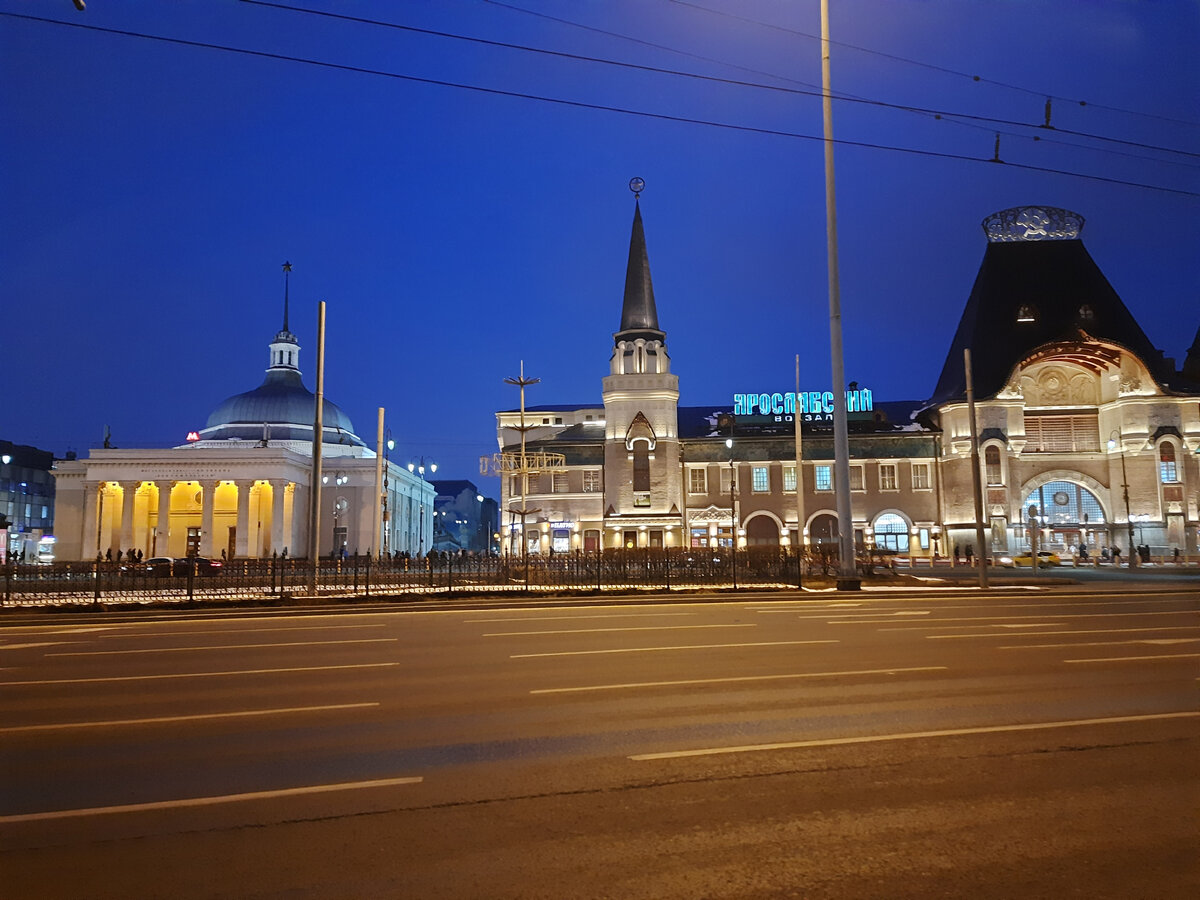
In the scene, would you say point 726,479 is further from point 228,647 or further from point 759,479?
point 228,647

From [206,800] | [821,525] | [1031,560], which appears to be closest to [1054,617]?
[206,800]

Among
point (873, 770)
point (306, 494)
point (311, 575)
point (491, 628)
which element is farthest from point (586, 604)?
point (306, 494)

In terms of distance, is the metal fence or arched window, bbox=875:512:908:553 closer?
the metal fence

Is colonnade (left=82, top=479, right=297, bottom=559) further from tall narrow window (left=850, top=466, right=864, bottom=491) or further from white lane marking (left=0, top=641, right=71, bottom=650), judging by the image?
white lane marking (left=0, top=641, right=71, bottom=650)

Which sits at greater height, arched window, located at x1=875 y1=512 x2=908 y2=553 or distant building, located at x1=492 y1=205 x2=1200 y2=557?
distant building, located at x1=492 y1=205 x2=1200 y2=557

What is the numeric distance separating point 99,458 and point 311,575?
62.8 meters

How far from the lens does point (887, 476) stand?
231 feet

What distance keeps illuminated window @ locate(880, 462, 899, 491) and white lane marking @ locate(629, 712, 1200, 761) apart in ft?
208

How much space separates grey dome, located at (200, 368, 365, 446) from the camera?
98000 mm

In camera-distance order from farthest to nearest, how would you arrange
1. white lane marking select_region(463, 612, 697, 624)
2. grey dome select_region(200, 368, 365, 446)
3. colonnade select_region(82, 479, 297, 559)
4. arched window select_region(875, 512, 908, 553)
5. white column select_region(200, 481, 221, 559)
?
grey dome select_region(200, 368, 365, 446) < colonnade select_region(82, 479, 297, 559) < white column select_region(200, 481, 221, 559) < arched window select_region(875, 512, 908, 553) < white lane marking select_region(463, 612, 697, 624)

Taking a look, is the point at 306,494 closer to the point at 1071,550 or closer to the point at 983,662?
the point at 1071,550

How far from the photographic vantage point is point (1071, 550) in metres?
66.4

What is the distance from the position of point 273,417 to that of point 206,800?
9983 cm

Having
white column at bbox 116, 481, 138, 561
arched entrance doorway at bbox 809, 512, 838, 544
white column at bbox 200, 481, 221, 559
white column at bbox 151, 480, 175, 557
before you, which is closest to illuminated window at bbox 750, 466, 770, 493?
arched entrance doorway at bbox 809, 512, 838, 544
